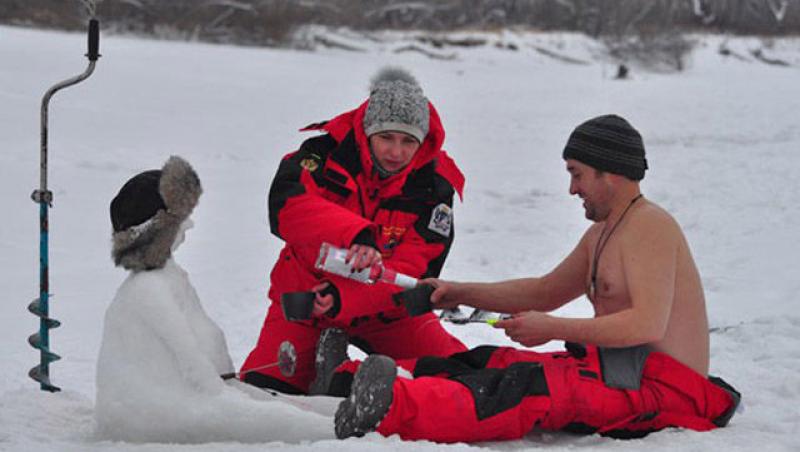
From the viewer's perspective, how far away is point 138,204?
9.20 ft

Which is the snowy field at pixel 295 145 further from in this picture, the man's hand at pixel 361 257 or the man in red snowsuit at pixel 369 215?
the man in red snowsuit at pixel 369 215

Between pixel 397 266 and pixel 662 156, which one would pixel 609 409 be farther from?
pixel 662 156

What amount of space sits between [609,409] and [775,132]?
10778mm

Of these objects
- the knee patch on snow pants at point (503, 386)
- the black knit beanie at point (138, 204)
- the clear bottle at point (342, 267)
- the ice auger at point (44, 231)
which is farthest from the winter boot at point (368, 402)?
the ice auger at point (44, 231)

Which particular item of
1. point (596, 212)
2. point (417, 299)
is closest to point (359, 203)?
point (417, 299)

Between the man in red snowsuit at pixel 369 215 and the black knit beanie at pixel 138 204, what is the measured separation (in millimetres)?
599

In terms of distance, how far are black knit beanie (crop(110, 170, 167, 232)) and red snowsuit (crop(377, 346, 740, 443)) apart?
827 millimetres

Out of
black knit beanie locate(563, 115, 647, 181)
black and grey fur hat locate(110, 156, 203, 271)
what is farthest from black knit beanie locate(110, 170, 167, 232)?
black knit beanie locate(563, 115, 647, 181)

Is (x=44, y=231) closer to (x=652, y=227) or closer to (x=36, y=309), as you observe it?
(x=36, y=309)

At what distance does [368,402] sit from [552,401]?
554mm

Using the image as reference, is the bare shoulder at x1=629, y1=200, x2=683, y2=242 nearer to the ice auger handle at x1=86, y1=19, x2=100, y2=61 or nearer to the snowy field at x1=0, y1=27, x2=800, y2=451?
the snowy field at x1=0, y1=27, x2=800, y2=451

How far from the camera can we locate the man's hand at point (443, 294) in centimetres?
329

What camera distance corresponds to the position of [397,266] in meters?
3.43

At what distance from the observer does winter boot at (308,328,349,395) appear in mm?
3271
